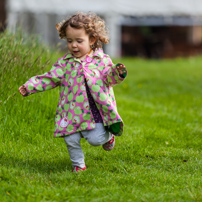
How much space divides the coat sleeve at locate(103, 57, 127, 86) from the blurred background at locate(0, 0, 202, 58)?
401 inches

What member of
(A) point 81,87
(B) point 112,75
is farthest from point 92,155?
(B) point 112,75

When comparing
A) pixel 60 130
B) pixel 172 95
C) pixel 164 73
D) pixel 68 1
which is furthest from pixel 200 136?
pixel 68 1

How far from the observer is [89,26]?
3619 millimetres

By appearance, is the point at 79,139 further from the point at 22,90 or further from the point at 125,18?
the point at 125,18

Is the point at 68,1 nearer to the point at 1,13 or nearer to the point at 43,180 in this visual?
the point at 1,13

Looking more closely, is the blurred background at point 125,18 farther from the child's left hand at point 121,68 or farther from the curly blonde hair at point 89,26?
the child's left hand at point 121,68

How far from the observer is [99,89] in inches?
143

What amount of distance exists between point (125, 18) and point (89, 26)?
13259 millimetres

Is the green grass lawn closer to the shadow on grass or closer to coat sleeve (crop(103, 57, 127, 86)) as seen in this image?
the shadow on grass

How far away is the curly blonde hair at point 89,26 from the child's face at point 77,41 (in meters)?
0.04

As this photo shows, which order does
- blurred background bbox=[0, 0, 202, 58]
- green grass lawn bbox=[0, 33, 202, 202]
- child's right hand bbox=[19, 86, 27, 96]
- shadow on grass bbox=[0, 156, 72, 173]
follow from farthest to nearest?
blurred background bbox=[0, 0, 202, 58], shadow on grass bbox=[0, 156, 72, 173], child's right hand bbox=[19, 86, 27, 96], green grass lawn bbox=[0, 33, 202, 202]

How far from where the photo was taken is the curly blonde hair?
3.60 metres

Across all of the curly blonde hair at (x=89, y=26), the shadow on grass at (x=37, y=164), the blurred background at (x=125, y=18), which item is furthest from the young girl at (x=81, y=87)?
the blurred background at (x=125, y=18)

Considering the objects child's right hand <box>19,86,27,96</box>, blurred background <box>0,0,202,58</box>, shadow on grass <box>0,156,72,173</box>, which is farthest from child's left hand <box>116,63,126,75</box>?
blurred background <box>0,0,202,58</box>
